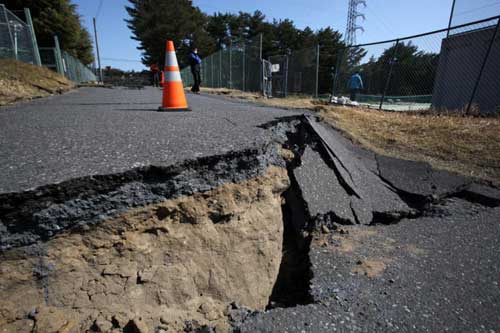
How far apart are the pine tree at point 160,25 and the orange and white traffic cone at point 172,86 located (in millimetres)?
37892

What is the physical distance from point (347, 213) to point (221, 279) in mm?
1369

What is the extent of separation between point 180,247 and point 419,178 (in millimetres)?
2994

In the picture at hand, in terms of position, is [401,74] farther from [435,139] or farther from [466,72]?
[435,139]

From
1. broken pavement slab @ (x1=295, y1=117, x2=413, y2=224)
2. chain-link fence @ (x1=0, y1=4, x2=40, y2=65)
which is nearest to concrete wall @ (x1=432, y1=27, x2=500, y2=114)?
broken pavement slab @ (x1=295, y1=117, x2=413, y2=224)

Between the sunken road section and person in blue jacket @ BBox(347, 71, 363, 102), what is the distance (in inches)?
394

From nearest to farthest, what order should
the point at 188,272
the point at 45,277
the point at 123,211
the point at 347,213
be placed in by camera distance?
the point at 45,277 < the point at 123,211 < the point at 188,272 < the point at 347,213

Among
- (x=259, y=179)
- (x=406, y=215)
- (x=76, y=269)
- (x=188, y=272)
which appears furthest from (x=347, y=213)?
(x=76, y=269)

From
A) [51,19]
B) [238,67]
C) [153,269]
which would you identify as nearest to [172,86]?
[153,269]

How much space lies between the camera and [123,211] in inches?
57.2

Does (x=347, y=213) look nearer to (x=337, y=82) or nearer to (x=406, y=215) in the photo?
(x=406, y=215)

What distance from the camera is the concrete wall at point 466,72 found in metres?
7.12

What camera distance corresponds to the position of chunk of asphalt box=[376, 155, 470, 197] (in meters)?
3.00

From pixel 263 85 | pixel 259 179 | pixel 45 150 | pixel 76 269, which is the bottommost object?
pixel 76 269

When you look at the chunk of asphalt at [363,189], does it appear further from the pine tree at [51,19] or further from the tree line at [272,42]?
the pine tree at [51,19]
